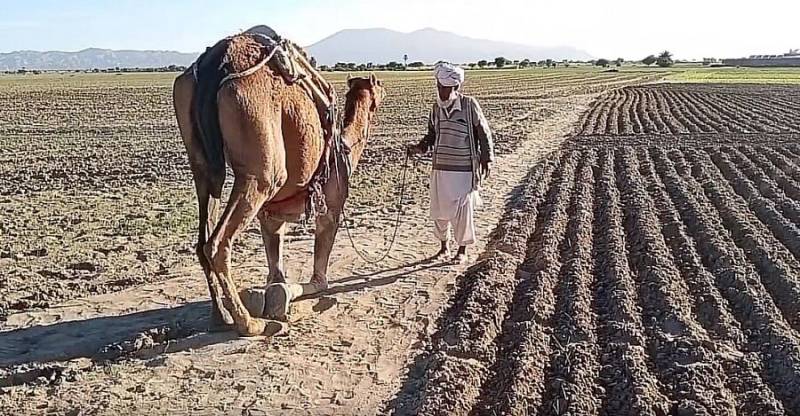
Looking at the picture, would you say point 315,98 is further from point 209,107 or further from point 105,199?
point 105,199

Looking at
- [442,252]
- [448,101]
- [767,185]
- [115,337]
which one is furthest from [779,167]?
[115,337]

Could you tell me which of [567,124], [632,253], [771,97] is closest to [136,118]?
[567,124]

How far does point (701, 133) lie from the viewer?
20.6 meters

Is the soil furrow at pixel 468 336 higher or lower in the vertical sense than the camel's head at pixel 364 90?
lower

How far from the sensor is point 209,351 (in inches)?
210

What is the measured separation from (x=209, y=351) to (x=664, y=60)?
136 metres

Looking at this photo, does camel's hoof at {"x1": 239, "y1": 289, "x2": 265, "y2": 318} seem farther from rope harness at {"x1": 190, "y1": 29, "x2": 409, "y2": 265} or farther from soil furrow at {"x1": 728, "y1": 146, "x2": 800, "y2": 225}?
soil furrow at {"x1": 728, "y1": 146, "x2": 800, "y2": 225}

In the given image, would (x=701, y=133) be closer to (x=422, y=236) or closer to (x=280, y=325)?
(x=422, y=236)

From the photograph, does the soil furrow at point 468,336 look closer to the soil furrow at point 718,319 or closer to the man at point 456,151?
the man at point 456,151

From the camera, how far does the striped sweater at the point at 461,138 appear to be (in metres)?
7.49

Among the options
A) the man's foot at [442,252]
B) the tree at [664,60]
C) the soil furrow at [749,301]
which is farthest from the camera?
the tree at [664,60]

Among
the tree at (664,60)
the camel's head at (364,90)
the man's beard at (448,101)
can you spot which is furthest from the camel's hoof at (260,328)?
the tree at (664,60)

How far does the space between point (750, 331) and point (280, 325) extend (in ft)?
11.3

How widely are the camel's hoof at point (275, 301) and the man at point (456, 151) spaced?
7.67 feet
